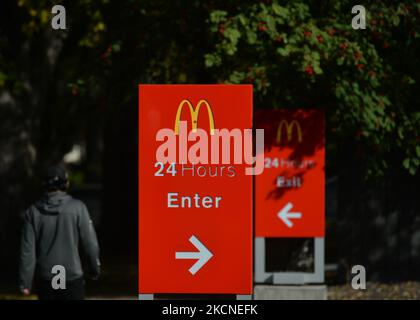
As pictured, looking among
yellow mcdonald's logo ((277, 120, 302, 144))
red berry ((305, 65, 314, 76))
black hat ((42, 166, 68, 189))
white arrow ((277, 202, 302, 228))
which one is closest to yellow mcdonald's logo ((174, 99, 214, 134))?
black hat ((42, 166, 68, 189))

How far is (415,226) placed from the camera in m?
15.6

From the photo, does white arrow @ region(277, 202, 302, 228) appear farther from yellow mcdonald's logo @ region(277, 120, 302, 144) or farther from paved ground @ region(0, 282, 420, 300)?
paved ground @ region(0, 282, 420, 300)

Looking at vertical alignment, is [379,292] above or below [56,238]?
below

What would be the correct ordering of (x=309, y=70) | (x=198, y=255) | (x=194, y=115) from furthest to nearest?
(x=309, y=70)
(x=198, y=255)
(x=194, y=115)

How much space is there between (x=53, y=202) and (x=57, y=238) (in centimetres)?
33

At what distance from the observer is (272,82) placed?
12.1 m

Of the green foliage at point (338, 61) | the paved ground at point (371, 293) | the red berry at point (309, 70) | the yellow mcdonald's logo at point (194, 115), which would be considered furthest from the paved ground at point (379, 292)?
the yellow mcdonald's logo at point (194, 115)

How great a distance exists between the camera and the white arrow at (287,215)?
40.9ft

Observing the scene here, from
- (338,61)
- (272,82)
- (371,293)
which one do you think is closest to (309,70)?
(338,61)

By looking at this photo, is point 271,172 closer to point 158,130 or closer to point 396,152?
point 396,152

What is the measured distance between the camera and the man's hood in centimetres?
879

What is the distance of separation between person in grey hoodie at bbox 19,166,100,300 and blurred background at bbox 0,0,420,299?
3512 mm

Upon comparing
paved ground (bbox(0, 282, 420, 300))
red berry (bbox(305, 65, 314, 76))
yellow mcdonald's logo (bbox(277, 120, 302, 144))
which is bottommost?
paved ground (bbox(0, 282, 420, 300))

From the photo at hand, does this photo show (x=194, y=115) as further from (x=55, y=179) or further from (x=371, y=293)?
(x=371, y=293)
